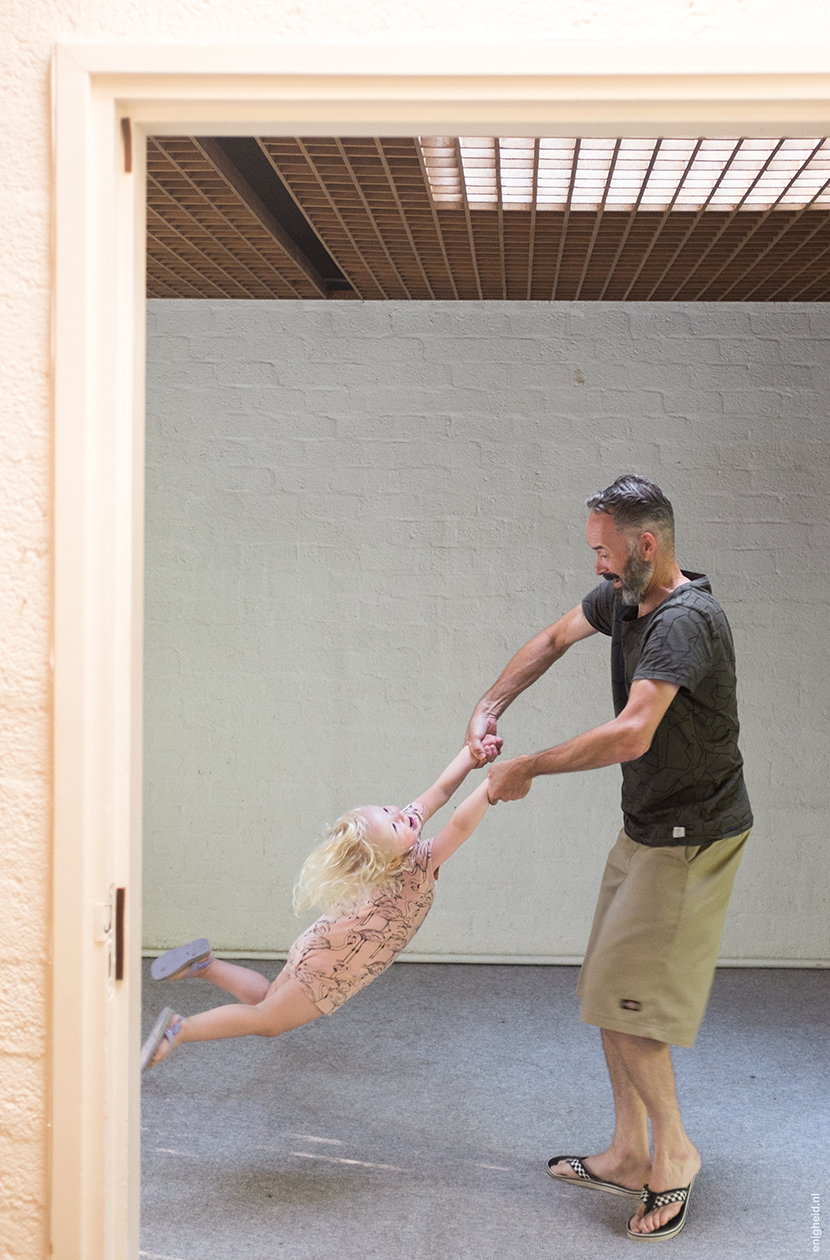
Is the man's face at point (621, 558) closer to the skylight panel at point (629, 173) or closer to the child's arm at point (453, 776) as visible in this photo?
the child's arm at point (453, 776)

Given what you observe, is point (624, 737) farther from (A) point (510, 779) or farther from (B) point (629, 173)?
(B) point (629, 173)

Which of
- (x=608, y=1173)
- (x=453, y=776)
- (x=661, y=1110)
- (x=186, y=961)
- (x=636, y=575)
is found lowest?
(x=608, y=1173)

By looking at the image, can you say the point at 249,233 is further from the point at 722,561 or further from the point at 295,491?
the point at 722,561

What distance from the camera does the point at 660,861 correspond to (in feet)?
7.79

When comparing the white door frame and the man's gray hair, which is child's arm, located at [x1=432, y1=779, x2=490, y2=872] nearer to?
the man's gray hair

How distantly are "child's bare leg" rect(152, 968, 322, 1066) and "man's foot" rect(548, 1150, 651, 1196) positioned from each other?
70 centimetres

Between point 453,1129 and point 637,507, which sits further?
point 453,1129

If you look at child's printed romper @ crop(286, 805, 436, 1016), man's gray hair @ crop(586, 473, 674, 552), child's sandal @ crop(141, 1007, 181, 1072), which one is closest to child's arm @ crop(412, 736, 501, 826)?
child's printed romper @ crop(286, 805, 436, 1016)

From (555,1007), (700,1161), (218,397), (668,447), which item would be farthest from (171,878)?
(668,447)

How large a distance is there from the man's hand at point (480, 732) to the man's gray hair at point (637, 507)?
2.00ft

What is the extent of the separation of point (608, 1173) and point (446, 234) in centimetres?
253

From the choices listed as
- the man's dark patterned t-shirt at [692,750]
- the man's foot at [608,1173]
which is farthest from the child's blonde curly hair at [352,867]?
the man's foot at [608,1173]

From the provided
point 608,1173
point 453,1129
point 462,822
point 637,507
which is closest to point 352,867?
point 462,822

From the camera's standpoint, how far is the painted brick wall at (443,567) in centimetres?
387
